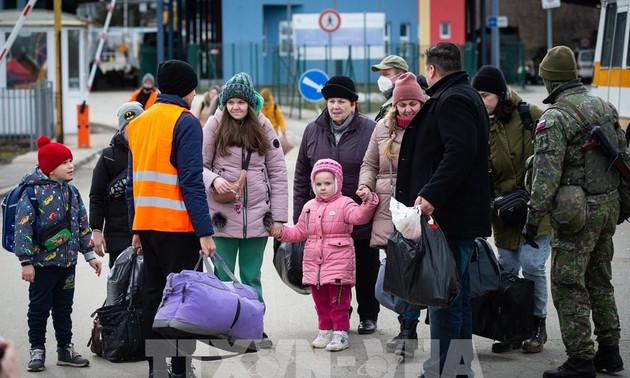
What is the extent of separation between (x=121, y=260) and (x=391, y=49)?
37.1 m

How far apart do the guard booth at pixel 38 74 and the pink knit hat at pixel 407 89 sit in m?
17.8

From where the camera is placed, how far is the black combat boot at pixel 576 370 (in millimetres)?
6539

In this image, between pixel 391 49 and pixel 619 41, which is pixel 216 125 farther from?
pixel 391 49

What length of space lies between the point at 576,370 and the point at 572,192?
1012mm

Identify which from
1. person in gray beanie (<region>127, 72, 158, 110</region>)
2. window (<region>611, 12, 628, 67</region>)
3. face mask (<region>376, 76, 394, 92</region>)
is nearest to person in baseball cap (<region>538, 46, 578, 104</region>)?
face mask (<region>376, 76, 394, 92</region>)

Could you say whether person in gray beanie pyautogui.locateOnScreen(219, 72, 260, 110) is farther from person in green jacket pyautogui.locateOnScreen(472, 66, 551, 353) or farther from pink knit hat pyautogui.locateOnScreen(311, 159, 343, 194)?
person in green jacket pyautogui.locateOnScreen(472, 66, 551, 353)

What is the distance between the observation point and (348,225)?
302 inches

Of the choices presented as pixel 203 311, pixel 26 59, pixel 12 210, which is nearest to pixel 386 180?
pixel 203 311

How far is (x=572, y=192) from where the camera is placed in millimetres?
6480

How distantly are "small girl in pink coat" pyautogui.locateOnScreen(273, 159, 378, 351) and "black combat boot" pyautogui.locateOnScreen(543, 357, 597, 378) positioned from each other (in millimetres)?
1544

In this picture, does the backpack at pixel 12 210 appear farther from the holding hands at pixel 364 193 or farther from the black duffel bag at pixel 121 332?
the holding hands at pixel 364 193

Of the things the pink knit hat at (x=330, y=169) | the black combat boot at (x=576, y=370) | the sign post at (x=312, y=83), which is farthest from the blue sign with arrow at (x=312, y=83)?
the black combat boot at (x=576, y=370)

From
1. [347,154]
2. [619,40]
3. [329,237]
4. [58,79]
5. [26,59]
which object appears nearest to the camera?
[329,237]

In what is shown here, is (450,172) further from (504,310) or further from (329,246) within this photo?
(329,246)
